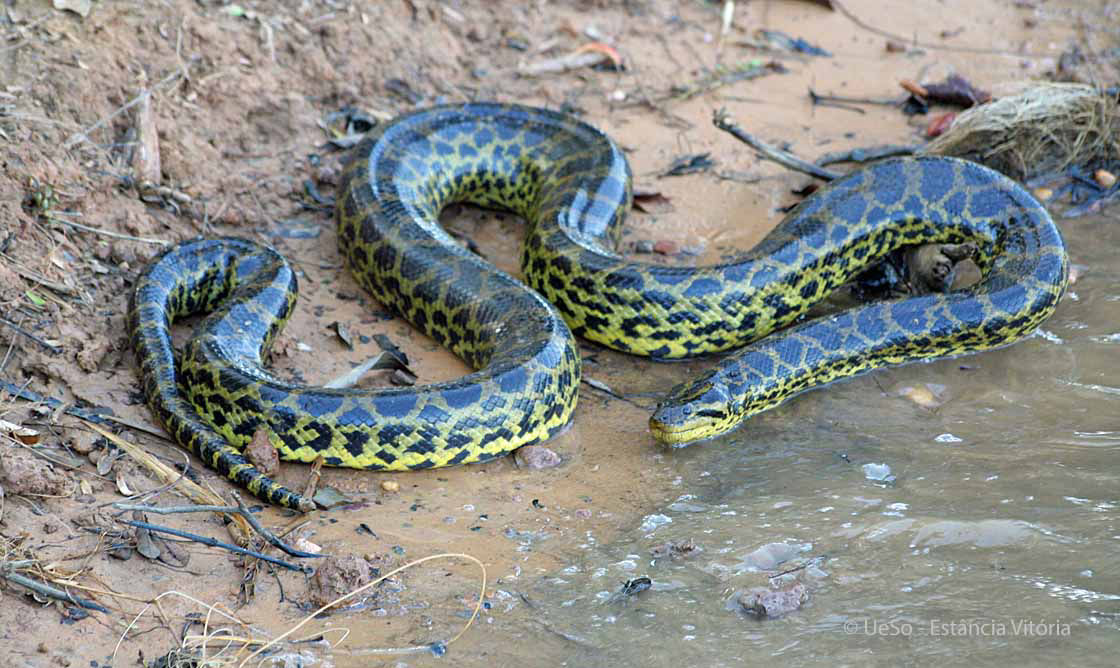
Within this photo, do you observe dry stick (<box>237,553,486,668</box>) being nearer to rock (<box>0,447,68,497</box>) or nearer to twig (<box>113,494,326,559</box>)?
twig (<box>113,494,326,559</box>)

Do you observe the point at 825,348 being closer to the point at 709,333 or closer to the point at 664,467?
the point at 709,333

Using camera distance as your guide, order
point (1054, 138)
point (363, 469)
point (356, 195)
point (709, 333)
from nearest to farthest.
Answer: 1. point (363, 469)
2. point (709, 333)
3. point (356, 195)
4. point (1054, 138)

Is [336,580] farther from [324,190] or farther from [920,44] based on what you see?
[920,44]

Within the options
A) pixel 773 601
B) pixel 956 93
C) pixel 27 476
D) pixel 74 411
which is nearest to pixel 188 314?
pixel 74 411

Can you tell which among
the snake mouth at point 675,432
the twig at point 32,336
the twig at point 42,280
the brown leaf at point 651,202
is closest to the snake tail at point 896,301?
the snake mouth at point 675,432

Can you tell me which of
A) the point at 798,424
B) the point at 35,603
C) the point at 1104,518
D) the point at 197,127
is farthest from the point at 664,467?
the point at 197,127

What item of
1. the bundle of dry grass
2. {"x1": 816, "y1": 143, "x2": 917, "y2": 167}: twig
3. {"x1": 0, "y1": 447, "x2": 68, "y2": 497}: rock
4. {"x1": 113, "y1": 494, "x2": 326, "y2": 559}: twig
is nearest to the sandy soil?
{"x1": 0, "y1": 447, "x2": 68, "y2": 497}: rock
